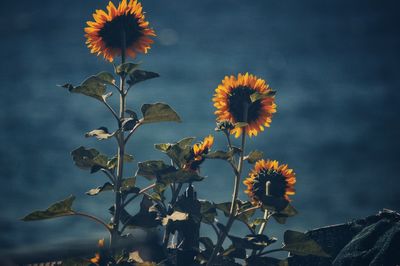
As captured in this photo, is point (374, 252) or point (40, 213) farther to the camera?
point (374, 252)

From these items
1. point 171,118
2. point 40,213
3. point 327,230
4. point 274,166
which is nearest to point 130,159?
point 171,118

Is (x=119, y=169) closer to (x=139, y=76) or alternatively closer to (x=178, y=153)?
(x=178, y=153)

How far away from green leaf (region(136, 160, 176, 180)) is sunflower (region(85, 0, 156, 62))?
76cm

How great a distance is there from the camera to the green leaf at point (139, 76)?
2943 millimetres

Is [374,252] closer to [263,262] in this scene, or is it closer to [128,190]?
[263,262]

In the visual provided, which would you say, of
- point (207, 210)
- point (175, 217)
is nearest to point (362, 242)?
point (207, 210)

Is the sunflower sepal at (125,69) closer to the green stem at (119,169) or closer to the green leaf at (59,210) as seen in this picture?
the green stem at (119,169)

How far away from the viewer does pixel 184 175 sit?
2846 mm

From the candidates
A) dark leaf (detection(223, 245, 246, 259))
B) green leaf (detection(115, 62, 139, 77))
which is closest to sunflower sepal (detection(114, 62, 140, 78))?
green leaf (detection(115, 62, 139, 77))

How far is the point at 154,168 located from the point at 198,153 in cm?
27

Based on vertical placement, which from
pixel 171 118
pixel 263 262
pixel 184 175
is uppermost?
pixel 171 118

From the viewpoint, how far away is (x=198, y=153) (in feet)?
9.95

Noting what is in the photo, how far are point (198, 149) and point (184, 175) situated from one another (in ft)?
0.79

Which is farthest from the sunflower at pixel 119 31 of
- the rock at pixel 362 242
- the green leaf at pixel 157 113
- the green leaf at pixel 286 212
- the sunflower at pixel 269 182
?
the rock at pixel 362 242
